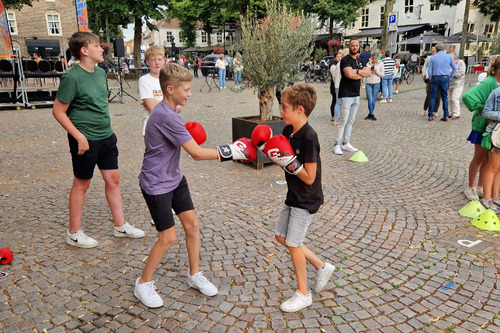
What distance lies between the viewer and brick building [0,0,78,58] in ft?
124

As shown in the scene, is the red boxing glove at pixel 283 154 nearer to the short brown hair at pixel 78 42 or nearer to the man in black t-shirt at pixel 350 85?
the short brown hair at pixel 78 42

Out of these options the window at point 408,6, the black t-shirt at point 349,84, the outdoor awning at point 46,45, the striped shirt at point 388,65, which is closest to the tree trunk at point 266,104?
the black t-shirt at point 349,84

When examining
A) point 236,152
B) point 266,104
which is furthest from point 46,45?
point 236,152

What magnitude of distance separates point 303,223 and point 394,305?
1011mm

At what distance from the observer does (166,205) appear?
2623mm

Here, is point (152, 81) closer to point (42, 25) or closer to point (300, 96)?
point (300, 96)

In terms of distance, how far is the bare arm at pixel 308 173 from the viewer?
2422 mm

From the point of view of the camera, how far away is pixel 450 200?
4902 mm

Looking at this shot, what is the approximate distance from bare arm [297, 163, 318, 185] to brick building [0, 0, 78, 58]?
42.2m

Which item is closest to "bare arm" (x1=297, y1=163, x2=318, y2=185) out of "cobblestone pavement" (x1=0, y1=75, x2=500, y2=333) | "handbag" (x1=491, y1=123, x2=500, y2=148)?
"cobblestone pavement" (x1=0, y1=75, x2=500, y2=333)

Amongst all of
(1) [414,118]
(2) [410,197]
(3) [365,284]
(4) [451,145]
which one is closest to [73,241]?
(3) [365,284]

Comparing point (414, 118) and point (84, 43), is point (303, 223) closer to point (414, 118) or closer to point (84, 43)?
point (84, 43)

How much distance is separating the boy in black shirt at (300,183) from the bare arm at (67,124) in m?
1.88

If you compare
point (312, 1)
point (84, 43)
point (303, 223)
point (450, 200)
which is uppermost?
point (312, 1)
